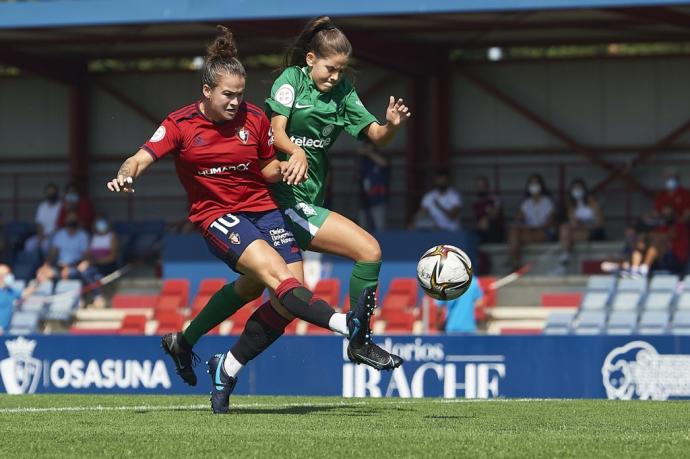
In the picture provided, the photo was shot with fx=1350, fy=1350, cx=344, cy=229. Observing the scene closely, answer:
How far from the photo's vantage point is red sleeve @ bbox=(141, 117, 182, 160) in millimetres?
7863

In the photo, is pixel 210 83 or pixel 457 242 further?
pixel 457 242

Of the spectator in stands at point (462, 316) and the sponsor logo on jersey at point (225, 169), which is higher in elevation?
the sponsor logo on jersey at point (225, 169)

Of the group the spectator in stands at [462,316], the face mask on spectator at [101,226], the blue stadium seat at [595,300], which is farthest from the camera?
the face mask on spectator at [101,226]

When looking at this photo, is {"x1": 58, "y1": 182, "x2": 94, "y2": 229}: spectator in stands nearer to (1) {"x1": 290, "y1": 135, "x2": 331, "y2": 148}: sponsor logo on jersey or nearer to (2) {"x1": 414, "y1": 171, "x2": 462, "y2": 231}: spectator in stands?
(2) {"x1": 414, "y1": 171, "x2": 462, "y2": 231}: spectator in stands

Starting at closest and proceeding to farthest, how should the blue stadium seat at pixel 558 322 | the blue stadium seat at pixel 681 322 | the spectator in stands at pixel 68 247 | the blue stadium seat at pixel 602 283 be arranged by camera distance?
the blue stadium seat at pixel 681 322 → the blue stadium seat at pixel 558 322 → the blue stadium seat at pixel 602 283 → the spectator in stands at pixel 68 247

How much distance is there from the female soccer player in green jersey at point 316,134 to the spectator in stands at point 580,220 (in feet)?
40.7

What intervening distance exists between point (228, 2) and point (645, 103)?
7.93 meters

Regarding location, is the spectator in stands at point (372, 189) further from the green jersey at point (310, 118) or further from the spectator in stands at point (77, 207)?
the green jersey at point (310, 118)

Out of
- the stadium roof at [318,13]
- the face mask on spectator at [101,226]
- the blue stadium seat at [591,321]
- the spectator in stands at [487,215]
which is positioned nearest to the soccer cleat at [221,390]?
the blue stadium seat at [591,321]

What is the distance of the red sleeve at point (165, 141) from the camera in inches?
310

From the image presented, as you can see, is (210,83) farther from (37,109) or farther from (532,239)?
(37,109)

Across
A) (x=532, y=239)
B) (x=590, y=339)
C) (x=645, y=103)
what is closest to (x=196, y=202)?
(x=590, y=339)

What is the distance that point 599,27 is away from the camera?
71.6 feet

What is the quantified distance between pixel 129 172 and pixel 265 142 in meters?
1.01
